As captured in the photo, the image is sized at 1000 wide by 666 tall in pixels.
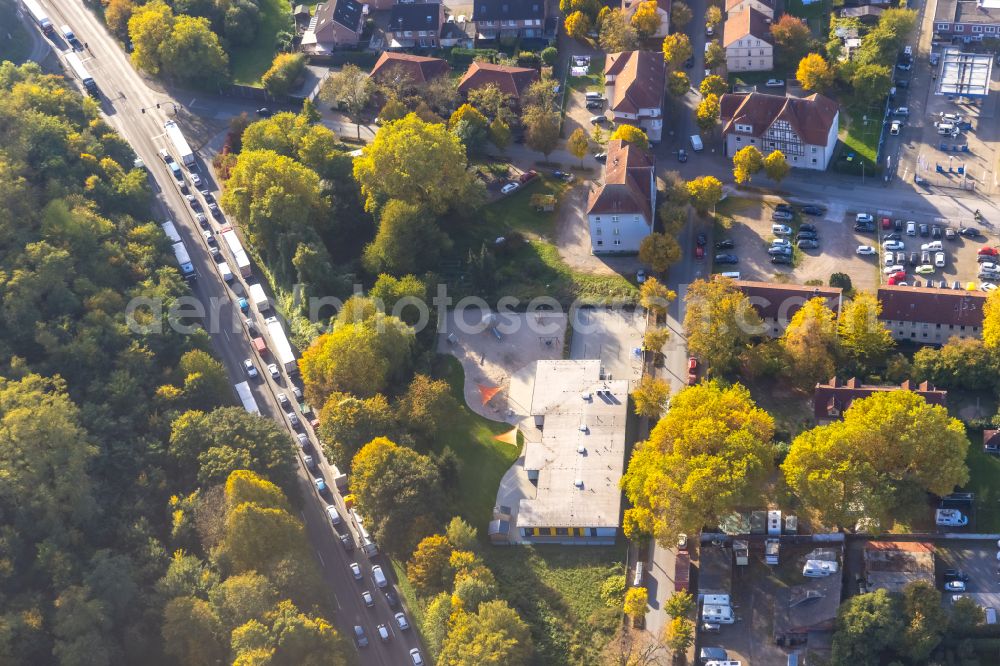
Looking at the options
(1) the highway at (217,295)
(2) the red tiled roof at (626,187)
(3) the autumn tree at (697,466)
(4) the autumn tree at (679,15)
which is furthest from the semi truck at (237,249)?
(4) the autumn tree at (679,15)

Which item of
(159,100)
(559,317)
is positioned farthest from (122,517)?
(159,100)

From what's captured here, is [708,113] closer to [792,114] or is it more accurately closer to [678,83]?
[678,83]

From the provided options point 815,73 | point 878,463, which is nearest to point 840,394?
point 878,463

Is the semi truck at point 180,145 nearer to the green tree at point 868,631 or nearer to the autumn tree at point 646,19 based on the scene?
the autumn tree at point 646,19

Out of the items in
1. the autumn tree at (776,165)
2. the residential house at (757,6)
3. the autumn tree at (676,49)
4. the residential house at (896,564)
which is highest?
the residential house at (757,6)

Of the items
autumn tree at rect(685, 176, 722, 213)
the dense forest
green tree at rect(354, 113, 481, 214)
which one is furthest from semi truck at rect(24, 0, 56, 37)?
autumn tree at rect(685, 176, 722, 213)

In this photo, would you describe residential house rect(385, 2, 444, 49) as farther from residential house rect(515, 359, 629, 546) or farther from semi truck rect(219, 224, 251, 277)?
residential house rect(515, 359, 629, 546)

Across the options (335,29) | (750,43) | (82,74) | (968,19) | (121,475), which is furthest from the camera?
(82,74)
